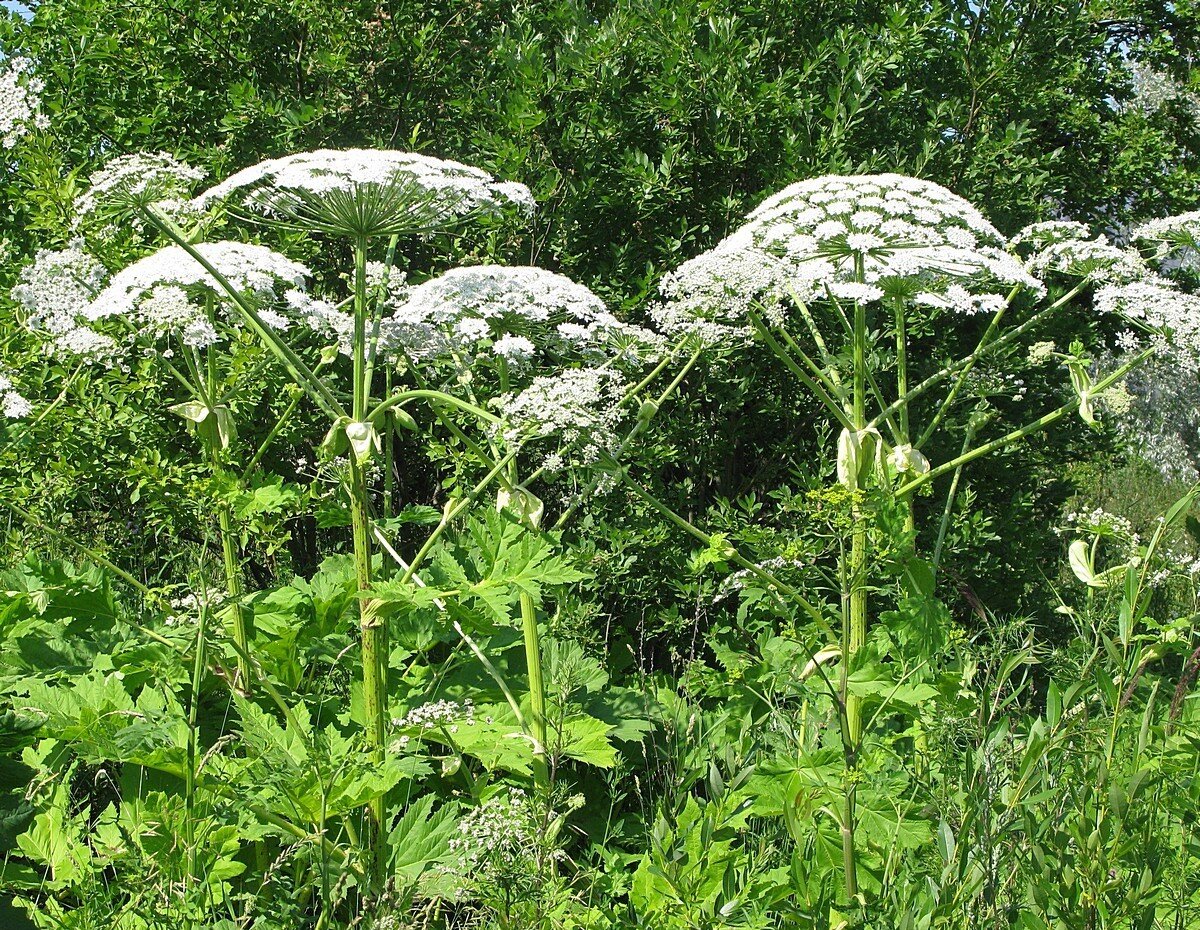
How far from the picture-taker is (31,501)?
5.14 metres

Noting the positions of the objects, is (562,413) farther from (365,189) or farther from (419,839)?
(419,839)

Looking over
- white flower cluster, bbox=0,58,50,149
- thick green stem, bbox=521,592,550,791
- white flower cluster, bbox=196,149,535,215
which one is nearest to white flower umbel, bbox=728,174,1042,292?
white flower cluster, bbox=196,149,535,215

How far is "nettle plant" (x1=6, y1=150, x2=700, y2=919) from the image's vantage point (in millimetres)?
2736

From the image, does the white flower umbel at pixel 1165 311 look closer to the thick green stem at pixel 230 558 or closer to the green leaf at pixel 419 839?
the green leaf at pixel 419 839

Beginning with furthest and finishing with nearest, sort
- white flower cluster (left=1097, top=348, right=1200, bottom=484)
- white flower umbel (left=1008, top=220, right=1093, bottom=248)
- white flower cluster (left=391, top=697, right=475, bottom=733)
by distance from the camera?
white flower cluster (left=1097, top=348, right=1200, bottom=484) < white flower umbel (left=1008, top=220, right=1093, bottom=248) < white flower cluster (left=391, top=697, right=475, bottom=733)

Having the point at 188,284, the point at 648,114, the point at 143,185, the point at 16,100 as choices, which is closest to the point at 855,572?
the point at 188,284

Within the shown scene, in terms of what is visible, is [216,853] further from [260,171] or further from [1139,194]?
[1139,194]

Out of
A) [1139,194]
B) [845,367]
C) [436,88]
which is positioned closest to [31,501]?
[436,88]

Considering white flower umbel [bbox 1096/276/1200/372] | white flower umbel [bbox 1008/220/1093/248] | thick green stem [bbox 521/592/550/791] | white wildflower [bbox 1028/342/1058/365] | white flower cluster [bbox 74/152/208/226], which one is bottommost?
thick green stem [bbox 521/592/550/791]

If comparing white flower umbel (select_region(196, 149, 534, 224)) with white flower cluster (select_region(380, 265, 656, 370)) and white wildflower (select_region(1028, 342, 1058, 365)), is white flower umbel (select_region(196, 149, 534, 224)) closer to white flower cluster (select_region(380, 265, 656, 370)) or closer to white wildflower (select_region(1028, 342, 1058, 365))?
white flower cluster (select_region(380, 265, 656, 370))

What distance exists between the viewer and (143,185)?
3.23 metres

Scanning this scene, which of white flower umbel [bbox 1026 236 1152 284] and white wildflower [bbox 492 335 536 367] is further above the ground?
white flower umbel [bbox 1026 236 1152 284]

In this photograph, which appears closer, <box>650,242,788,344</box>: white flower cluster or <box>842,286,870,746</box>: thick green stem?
<box>842,286,870,746</box>: thick green stem

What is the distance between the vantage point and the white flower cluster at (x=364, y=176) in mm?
2787
